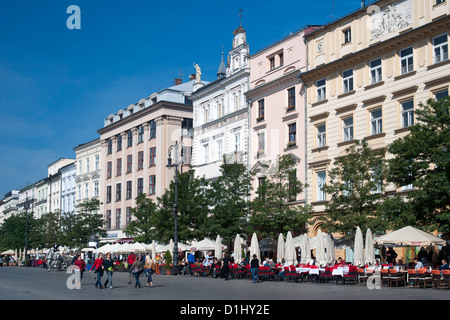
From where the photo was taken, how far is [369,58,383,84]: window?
3659 cm

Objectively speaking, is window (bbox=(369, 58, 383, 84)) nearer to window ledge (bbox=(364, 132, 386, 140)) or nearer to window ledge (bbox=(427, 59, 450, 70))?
window ledge (bbox=(364, 132, 386, 140))

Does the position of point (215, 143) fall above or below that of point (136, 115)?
below

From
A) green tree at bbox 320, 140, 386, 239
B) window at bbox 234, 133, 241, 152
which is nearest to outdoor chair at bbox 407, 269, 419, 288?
green tree at bbox 320, 140, 386, 239

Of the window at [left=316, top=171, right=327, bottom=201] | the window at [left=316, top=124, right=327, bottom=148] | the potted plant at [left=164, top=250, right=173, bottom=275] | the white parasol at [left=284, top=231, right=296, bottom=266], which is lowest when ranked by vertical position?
the potted plant at [left=164, top=250, right=173, bottom=275]

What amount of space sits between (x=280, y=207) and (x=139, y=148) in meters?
31.9

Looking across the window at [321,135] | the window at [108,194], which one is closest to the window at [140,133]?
the window at [108,194]

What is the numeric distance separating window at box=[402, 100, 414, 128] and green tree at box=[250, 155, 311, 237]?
25.9 feet

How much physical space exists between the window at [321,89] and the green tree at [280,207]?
15.3ft

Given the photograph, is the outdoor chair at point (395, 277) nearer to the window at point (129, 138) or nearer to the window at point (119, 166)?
the window at point (129, 138)

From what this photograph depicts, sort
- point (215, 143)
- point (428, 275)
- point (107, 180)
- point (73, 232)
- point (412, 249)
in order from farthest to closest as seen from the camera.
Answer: point (107, 180)
point (73, 232)
point (215, 143)
point (412, 249)
point (428, 275)
